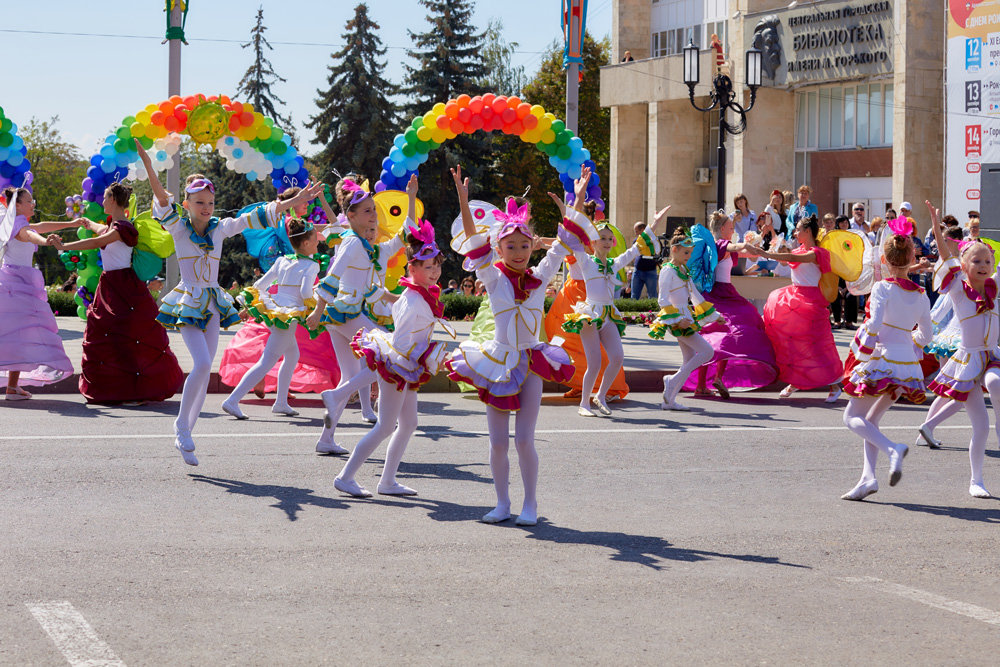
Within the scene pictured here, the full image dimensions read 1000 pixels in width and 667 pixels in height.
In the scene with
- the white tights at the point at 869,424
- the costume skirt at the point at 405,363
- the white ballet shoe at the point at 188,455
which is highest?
the costume skirt at the point at 405,363

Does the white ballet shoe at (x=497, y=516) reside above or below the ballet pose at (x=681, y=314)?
below

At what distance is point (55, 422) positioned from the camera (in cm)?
1052

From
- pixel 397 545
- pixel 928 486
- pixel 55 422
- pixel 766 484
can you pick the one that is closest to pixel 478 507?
pixel 397 545

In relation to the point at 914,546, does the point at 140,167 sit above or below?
above

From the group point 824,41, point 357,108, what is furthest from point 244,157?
point 357,108

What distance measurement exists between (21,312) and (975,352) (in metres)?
8.62

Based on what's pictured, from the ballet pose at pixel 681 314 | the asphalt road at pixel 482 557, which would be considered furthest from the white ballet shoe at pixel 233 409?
the ballet pose at pixel 681 314

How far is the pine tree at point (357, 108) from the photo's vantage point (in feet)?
168

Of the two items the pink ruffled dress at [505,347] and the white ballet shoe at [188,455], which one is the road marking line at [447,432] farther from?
the pink ruffled dress at [505,347]

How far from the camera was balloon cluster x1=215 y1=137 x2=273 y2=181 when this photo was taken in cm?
1666

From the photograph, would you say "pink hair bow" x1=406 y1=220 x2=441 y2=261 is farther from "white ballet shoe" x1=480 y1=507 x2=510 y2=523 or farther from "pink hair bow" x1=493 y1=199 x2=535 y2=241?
"white ballet shoe" x1=480 y1=507 x2=510 y2=523

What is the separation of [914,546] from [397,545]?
8.82 feet

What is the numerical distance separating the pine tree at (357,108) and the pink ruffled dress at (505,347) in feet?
146

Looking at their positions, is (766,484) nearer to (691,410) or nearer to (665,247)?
(691,410)
